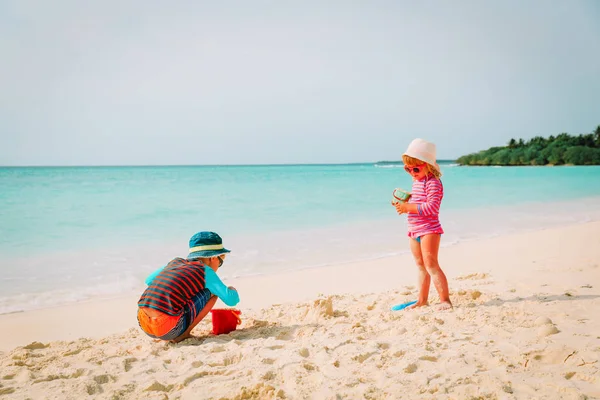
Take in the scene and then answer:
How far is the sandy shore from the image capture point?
208 cm

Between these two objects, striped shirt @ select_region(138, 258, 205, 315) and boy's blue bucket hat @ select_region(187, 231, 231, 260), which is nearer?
striped shirt @ select_region(138, 258, 205, 315)

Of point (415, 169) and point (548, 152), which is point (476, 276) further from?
point (548, 152)

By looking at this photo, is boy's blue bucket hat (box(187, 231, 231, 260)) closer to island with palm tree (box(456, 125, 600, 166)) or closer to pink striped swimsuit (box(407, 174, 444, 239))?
pink striped swimsuit (box(407, 174, 444, 239))

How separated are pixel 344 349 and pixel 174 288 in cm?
125

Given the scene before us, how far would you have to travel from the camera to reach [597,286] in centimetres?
391

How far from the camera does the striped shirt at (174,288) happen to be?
2873 millimetres

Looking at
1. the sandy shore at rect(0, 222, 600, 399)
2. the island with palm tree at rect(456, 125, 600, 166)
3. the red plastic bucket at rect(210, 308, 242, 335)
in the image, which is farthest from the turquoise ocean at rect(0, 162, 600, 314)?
the island with palm tree at rect(456, 125, 600, 166)

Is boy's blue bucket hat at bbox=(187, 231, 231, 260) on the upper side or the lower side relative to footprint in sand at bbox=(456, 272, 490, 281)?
upper

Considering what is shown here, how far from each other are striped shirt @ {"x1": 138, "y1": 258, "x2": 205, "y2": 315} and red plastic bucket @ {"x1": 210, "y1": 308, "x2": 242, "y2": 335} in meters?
0.33

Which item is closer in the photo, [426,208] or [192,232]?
[426,208]

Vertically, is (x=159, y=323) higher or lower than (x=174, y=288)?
lower

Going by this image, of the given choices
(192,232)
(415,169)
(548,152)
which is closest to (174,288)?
(415,169)

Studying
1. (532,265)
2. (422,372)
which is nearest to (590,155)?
(532,265)

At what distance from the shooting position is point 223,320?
326 cm
